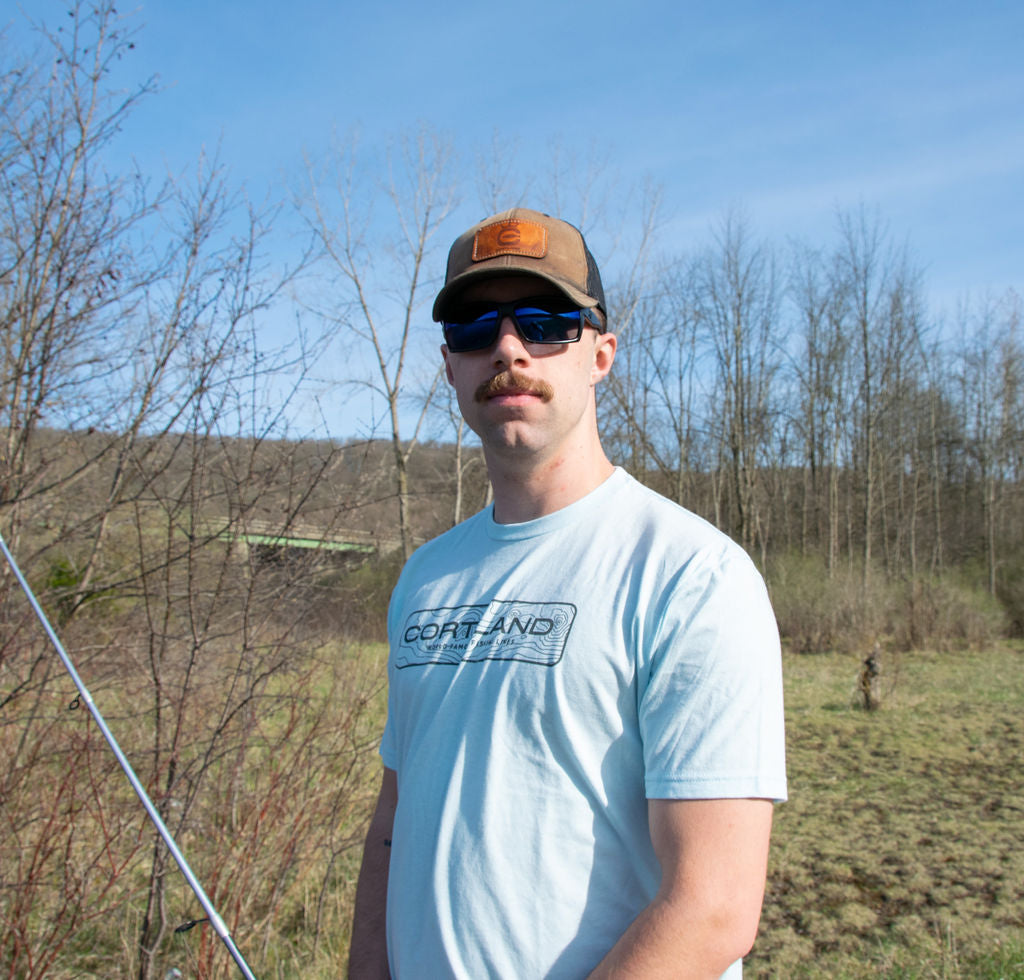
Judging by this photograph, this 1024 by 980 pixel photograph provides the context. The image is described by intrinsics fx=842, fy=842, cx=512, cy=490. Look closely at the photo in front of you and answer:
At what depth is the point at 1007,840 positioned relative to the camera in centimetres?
658

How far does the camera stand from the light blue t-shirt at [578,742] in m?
1.19

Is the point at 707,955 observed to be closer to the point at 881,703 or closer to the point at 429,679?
the point at 429,679

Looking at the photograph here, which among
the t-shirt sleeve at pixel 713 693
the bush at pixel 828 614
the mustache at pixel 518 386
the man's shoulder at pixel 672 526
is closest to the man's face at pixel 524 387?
the mustache at pixel 518 386

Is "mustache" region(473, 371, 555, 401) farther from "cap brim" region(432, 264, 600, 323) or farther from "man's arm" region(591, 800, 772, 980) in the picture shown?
"man's arm" region(591, 800, 772, 980)

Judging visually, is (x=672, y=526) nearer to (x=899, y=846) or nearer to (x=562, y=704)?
(x=562, y=704)

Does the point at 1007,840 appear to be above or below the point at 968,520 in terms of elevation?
below

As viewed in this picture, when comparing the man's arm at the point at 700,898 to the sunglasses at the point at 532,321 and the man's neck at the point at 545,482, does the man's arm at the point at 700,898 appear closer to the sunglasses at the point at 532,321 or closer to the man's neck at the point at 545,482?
the man's neck at the point at 545,482

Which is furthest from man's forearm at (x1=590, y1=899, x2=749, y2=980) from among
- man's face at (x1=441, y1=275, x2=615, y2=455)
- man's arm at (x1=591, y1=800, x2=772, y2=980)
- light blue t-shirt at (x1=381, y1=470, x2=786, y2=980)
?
man's face at (x1=441, y1=275, x2=615, y2=455)

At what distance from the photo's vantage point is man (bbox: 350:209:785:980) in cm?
116

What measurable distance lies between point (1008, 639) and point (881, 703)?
12.4 meters

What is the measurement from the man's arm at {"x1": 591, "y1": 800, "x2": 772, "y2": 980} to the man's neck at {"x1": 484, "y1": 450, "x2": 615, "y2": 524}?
23.4 inches

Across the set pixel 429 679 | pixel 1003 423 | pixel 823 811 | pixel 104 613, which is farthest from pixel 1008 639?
pixel 429 679

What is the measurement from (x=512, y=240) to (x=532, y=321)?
16cm


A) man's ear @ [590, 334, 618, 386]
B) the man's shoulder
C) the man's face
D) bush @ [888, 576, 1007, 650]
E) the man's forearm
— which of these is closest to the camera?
the man's forearm
